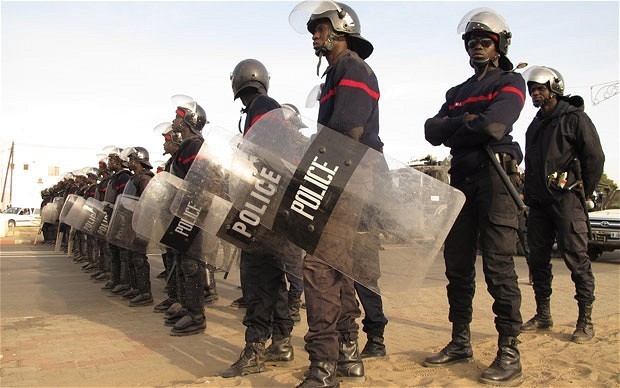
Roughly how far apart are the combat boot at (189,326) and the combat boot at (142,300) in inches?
76.0

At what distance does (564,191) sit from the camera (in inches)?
180

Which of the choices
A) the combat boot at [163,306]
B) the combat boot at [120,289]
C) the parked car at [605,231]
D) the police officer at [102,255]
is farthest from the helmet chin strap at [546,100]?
the parked car at [605,231]

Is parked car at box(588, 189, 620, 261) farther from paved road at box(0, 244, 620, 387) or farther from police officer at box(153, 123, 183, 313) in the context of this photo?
police officer at box(153, 123, 183, 313)

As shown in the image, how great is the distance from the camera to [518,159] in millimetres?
3453

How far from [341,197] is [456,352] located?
153cm

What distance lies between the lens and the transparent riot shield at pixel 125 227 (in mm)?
6543

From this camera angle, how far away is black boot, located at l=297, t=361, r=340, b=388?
273 centimetres

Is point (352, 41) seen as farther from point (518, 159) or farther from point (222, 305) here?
point (222, 305)

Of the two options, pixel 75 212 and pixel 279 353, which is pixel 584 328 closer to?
pixel 279 353

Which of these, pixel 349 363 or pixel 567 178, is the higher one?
pixel 567 178

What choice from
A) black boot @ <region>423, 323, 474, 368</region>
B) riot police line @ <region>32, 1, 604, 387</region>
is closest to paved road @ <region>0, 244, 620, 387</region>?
riot police line @ <region>32, 1, 604, 387</region>

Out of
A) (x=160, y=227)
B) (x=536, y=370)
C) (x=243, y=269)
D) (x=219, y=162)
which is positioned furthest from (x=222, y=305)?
(x=536, y=370)

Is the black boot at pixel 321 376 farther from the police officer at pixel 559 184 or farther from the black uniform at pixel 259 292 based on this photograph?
the police officer at pixel 559 184

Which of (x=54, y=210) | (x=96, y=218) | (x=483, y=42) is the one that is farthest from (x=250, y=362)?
(x=54, y=210)
